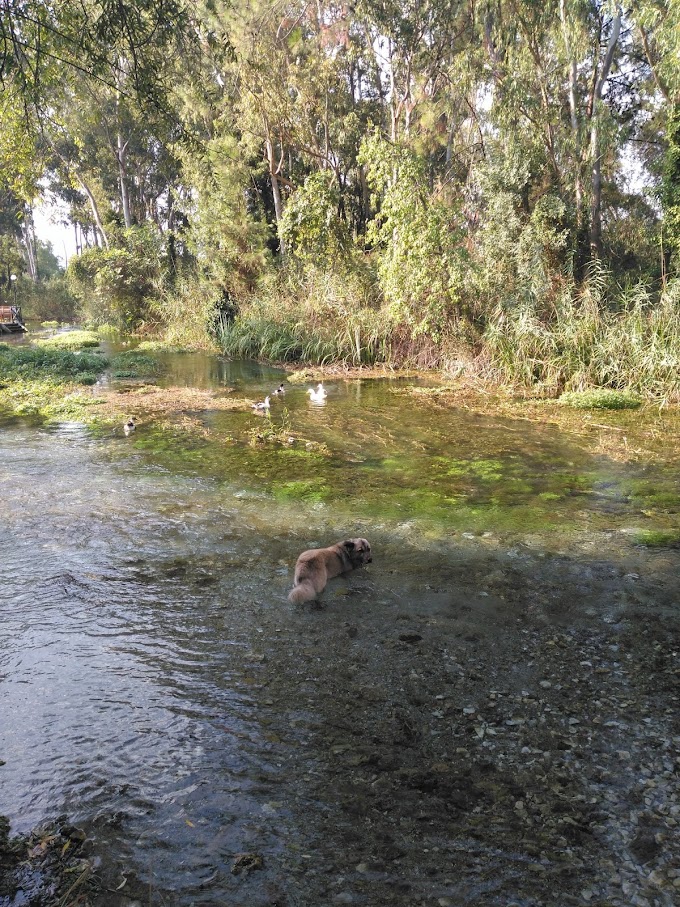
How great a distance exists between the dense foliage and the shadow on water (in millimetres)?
4101

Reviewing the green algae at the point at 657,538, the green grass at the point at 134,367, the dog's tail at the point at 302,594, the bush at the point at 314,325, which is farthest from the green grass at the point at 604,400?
the green grass at the point at 134,367

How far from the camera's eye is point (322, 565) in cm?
477

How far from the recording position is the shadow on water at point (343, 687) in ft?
8.04

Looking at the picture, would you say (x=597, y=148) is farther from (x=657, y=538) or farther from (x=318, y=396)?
(x=657, y=538)

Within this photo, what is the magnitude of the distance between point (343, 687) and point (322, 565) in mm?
1278

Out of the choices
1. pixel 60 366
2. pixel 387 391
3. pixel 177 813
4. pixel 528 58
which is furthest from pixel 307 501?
pixel 528 58

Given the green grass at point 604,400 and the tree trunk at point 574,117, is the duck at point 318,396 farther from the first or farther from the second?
the tree trunk at point 574,117

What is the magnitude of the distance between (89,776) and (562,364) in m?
12.0

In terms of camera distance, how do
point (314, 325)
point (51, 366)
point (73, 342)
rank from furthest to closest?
point (73, 342) → point (314, 325) → point (51, 366)

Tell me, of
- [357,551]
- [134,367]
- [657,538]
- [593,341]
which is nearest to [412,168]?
[593,341]

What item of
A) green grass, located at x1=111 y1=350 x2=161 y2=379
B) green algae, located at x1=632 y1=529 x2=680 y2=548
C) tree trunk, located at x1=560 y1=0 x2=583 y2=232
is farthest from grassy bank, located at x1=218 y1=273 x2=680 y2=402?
green algae, located at x1=632 y1=529 x2=680 y2=548

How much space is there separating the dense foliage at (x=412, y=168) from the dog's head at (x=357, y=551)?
178 inches

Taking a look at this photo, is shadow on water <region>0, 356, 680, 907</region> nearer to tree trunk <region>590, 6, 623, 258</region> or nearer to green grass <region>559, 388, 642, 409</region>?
green grass <region>559, 388, 642, 409</region>

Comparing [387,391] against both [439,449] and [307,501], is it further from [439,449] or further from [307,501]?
[307,501]
